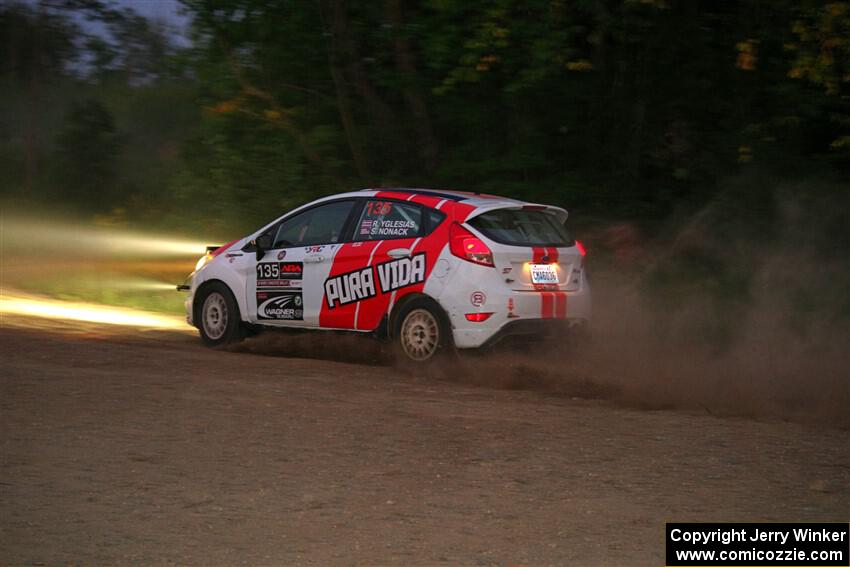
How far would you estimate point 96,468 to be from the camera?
253 inches

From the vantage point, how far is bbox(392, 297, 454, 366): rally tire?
33.2ft

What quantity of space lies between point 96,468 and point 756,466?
3.84 meters

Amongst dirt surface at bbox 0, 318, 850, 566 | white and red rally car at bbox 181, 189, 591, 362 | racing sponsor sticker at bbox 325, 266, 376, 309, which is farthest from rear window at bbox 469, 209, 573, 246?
dirt surface at bbox 0, 318, 850, 566

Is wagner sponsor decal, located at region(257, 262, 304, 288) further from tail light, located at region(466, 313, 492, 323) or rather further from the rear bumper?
tail light, located at region(466, 313, 492, 323)

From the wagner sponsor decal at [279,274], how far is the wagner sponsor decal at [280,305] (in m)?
0.09

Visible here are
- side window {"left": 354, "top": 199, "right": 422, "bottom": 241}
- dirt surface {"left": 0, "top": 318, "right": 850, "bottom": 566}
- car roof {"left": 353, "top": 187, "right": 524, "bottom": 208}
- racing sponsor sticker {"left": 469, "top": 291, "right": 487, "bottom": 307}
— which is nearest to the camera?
dirt surface {"left": 0, "top": 318, "right": 850, "bottom": 566}

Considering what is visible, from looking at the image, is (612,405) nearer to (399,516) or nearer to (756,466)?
(756,466)

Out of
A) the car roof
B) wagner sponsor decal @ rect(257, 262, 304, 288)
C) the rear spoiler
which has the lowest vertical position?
wagner sponsor decal @ rect(257, 262, 304, 288)

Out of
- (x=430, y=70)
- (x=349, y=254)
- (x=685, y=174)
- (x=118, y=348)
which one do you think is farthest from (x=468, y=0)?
(x=118, y=348)

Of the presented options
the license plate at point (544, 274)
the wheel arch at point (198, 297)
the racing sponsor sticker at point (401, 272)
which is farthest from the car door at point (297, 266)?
the license plate at point (544, 274)

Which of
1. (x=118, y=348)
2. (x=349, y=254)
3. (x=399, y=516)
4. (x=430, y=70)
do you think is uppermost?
(x=430, y=70)

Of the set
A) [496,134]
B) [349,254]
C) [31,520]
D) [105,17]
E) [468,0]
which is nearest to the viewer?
[31,520]

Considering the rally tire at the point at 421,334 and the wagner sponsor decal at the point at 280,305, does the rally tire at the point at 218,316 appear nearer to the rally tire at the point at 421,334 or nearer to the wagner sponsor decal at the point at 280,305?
the wagner sponsor decal at the point at 280,305

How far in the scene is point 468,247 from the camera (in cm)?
1005
